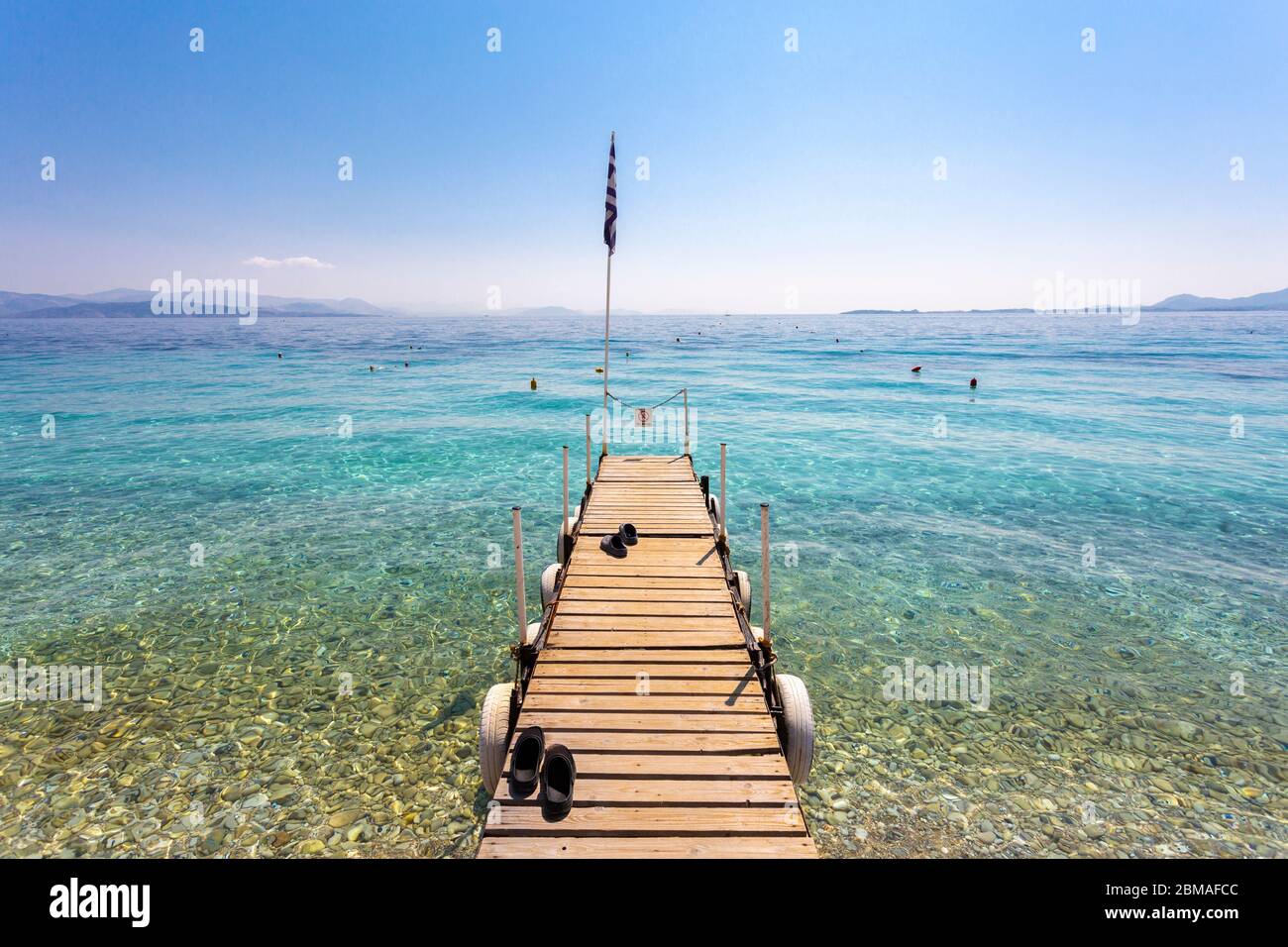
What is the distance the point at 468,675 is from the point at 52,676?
8.53m

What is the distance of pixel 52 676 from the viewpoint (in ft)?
38.0

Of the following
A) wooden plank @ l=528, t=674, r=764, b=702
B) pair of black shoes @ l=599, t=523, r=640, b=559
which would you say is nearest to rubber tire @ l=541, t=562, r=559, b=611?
pair of black shoes @ l=599, t=523, r=640, b=559

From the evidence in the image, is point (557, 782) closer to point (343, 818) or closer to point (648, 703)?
point (648, 703)

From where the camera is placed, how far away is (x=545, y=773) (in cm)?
616

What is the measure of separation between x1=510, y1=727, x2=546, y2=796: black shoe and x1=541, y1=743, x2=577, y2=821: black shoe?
11 centimetres

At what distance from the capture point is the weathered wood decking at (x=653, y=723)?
18.6ft

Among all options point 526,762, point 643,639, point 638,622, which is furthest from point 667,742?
point 638,622

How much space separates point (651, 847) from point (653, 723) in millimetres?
1925

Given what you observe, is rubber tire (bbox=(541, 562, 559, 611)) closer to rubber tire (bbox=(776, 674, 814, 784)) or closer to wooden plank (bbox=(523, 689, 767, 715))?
wooden plank (bbox=(523, 689, 767, 715))

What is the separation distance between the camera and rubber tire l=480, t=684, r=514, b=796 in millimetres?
7363

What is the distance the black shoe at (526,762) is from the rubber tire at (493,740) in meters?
1.04

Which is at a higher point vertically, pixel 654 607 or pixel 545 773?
pixel 654 607

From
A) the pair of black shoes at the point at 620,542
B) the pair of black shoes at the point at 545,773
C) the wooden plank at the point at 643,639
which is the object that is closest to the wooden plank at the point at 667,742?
the pair of black shoes at the point at 545,773
